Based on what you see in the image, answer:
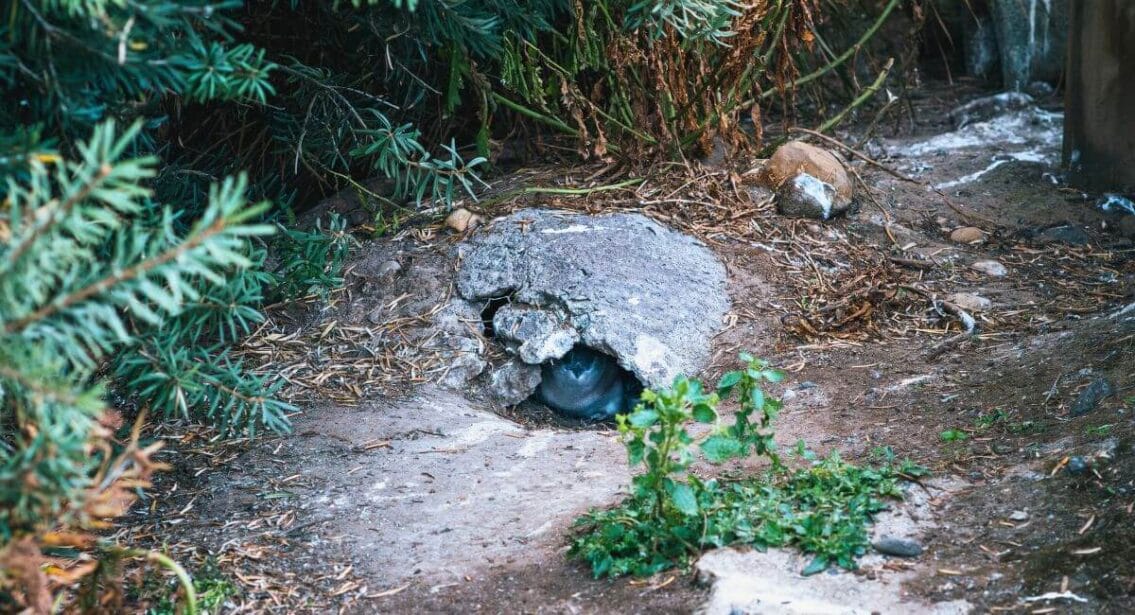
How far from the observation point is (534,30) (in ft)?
15.6

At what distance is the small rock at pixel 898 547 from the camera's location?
2.58 m

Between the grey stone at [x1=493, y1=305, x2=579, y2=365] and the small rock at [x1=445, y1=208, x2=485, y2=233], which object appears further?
the small rock at [x1=445, y1=208, x2=485, y2=233]

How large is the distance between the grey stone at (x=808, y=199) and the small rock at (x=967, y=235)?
58 centimetres

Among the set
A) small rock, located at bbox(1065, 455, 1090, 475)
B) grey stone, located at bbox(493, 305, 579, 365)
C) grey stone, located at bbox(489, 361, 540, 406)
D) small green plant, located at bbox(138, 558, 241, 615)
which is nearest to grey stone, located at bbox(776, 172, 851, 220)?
grey stone, located at bbox(493, 305, 579, 365)

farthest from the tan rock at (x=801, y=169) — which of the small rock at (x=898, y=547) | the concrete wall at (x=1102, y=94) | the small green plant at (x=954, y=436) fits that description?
the small rock at (x=898, y=547)

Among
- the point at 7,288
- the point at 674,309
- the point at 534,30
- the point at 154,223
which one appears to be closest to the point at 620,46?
the point at 534,30

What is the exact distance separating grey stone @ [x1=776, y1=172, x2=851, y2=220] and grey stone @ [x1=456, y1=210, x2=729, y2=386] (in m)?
0.58

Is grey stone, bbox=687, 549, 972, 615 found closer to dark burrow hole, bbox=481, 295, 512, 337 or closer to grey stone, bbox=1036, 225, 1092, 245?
dark burrow hole, bbox=481, 295, 512, 337

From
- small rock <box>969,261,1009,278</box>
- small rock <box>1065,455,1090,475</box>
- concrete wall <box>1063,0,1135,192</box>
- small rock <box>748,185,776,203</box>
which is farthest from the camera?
concrete wall <box>1063,0,1135,192</box>

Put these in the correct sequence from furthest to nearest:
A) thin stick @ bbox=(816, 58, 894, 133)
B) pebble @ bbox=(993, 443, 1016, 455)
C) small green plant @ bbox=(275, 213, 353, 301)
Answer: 1. thin stick @ bbox=(816, 58, 894, 133)
2. small green plant @ bbox=(275, 213, 353, 301)
3. pebble @ bbox=(993, 443, 1016, 455)

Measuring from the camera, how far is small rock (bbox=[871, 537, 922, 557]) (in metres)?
2.58

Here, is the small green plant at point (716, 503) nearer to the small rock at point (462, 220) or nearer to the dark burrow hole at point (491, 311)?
the dark burrow hole at point (491, 311)

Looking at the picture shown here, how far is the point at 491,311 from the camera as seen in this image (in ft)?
14.8

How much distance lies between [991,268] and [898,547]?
259 cm
